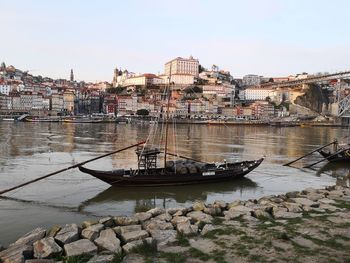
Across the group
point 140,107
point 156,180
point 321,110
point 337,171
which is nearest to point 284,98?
point 321,110

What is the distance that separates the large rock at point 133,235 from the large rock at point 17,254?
5.93 feet

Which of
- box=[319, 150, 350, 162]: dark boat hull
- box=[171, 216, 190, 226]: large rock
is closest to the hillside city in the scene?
box=[319, 150, 350, 162]: dark boat hull

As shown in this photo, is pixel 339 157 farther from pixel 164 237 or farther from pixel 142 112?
pixel 142 112

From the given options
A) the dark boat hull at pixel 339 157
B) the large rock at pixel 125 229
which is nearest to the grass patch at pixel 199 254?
the large rock at pixel 125 229

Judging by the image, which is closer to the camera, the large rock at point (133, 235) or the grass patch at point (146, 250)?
the grass patch at point (146, 250)

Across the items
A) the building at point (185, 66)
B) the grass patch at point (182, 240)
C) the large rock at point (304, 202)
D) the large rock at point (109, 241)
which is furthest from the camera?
the building at point (185, 66)

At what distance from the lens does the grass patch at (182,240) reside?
845 cm

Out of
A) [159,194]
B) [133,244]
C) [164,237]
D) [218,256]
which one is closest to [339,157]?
[159,194]

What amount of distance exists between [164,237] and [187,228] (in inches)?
24.3

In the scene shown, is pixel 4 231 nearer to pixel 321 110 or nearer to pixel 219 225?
pixel 219 225

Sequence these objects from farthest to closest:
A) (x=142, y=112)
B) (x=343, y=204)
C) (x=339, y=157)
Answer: (x=142, y=112) → (x=339, y=157) → (x=343, y=204)

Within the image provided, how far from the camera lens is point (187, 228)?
9234mm

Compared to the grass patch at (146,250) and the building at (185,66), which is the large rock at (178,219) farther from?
the building at (185,66)

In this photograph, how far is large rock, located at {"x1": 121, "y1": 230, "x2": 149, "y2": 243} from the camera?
866cm
